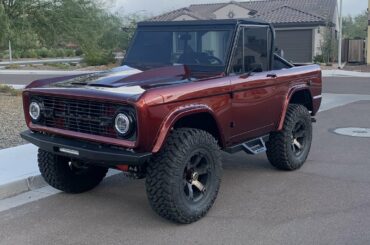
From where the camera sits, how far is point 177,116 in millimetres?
5008

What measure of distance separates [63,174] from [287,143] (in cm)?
288

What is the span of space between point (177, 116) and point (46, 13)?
11.7 metres

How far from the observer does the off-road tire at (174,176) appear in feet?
16.3

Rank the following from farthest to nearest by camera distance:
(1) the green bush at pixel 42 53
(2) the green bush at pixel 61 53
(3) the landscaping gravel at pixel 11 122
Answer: (1) the green bush at pixel 42 53, (2) the green bush at pixel 61 53, (3) the landscaping gravel at pixel 11 122

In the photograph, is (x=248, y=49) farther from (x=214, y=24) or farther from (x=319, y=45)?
(x=319, y=45)

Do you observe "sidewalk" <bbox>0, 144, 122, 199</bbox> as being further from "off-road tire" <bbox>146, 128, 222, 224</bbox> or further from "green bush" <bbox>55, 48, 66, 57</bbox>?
"green bush" <bbox>55, 48, 66, 57</bbox>

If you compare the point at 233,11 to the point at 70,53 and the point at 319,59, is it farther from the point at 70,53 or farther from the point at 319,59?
the point at 70,53

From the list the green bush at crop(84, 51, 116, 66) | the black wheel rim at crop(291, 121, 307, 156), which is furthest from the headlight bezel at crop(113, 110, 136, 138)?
the green bush at crop(84, 51, 116, 66)

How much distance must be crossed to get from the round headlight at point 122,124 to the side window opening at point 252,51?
1.80m

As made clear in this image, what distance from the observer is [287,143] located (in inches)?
274

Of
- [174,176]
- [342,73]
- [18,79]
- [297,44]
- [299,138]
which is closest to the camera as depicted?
[174,176]

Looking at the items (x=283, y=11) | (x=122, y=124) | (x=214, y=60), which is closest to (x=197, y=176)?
(x=122, y=124)

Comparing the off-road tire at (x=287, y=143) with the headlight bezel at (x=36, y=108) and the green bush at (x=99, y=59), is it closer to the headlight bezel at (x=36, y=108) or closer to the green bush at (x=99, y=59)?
the headlight bezel at (x=36, y=108)

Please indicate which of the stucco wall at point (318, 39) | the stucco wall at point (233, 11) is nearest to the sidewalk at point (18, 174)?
the stucco wall at point (318, 39)
